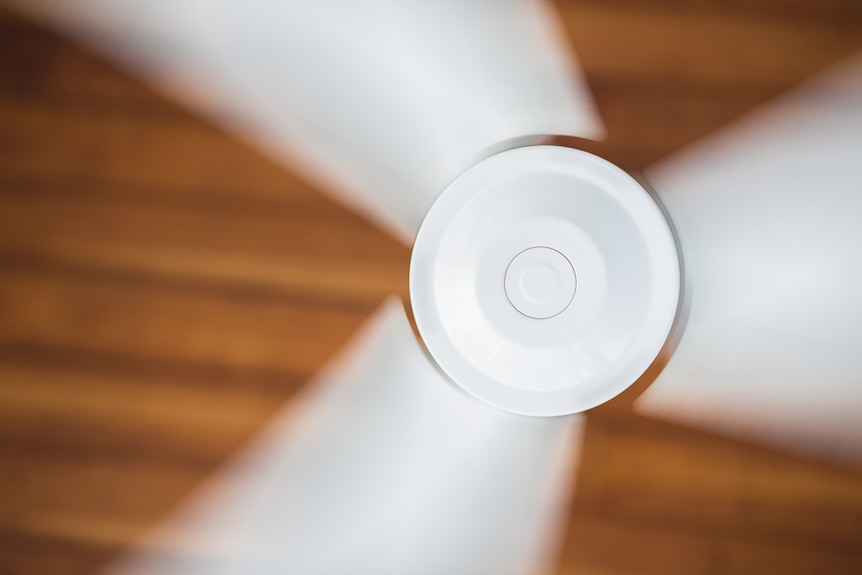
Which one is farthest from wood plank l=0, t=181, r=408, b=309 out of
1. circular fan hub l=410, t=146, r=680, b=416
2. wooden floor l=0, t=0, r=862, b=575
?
circular fan hub l=410, t=146, r=680, b=416

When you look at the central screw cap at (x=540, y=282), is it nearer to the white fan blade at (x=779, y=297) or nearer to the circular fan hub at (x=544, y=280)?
the circular fan hub at (x=544, y=280)

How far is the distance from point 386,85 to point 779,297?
47 cm

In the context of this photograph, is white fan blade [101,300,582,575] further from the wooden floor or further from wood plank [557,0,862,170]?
wood plank [557,0,862,170]

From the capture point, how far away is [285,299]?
0.76m

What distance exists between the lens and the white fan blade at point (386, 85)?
73 cm

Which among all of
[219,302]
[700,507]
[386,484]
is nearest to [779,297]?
[700,507]

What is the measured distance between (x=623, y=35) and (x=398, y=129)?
27 centimetres

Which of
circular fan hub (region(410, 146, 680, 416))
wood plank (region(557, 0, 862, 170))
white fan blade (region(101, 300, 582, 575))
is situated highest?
wood plank (region(557, 0, 862, 170))

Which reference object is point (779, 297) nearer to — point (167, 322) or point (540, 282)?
Result: point (540, 282)

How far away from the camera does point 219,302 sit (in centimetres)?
77

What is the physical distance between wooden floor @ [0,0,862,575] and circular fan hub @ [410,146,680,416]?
196mm

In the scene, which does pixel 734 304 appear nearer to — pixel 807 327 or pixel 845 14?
pixel 807 327

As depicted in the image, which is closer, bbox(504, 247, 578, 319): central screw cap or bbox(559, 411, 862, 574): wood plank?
bbox(504, 247, 578, 319): central screw cap

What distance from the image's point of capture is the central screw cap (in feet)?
1.87
